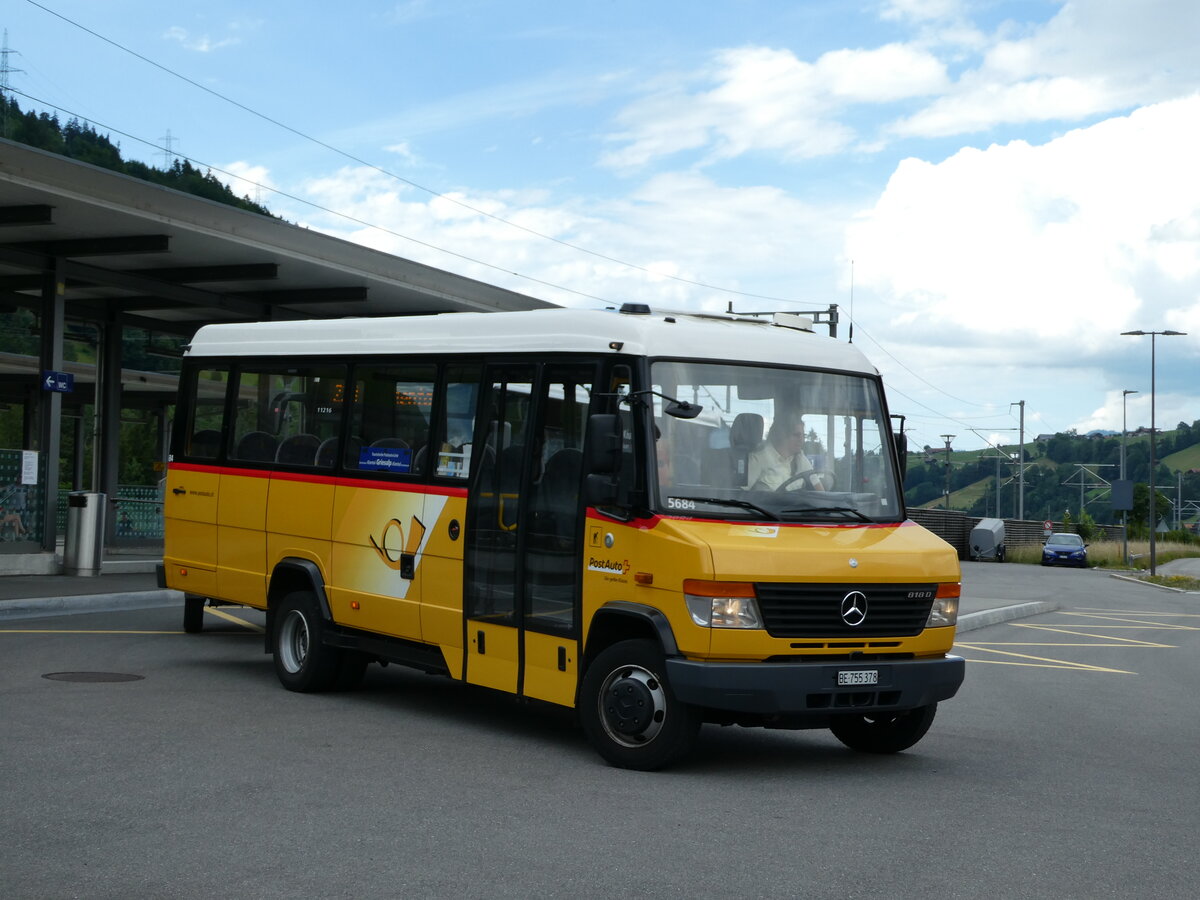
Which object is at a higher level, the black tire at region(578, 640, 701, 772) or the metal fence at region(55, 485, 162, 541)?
the metal fence at region(55, 485, 162, 541)

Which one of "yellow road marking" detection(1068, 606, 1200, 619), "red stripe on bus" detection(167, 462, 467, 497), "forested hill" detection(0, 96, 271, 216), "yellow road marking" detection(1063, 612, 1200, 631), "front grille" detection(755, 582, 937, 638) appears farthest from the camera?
"yellow road marking" detection(1068, 606, 1200, 619)

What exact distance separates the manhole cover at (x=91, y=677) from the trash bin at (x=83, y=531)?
999 cm

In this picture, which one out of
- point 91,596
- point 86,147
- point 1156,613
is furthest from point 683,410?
point 1156,613

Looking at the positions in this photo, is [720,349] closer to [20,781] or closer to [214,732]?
[214,732]

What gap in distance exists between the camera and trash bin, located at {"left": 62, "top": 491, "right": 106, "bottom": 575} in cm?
2136

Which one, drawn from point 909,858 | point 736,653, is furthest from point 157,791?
point 909,858

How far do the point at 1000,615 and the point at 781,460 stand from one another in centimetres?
1615

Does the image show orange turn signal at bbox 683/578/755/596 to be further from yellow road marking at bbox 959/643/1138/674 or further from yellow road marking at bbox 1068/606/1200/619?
yellow road marking at bbox 1068/606/1200/619

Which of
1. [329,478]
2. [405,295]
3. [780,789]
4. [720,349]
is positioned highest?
[405,295]

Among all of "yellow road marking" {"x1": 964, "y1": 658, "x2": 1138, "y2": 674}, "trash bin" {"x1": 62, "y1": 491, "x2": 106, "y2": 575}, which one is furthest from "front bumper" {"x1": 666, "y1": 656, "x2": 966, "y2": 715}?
"trash bin" {"x1": 62, "y1": 491, "x2": 106, "y2": 575}

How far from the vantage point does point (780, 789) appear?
8.15m

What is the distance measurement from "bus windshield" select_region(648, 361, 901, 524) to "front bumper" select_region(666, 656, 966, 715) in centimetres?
90

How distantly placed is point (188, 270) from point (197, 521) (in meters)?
11.9

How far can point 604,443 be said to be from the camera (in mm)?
8430
